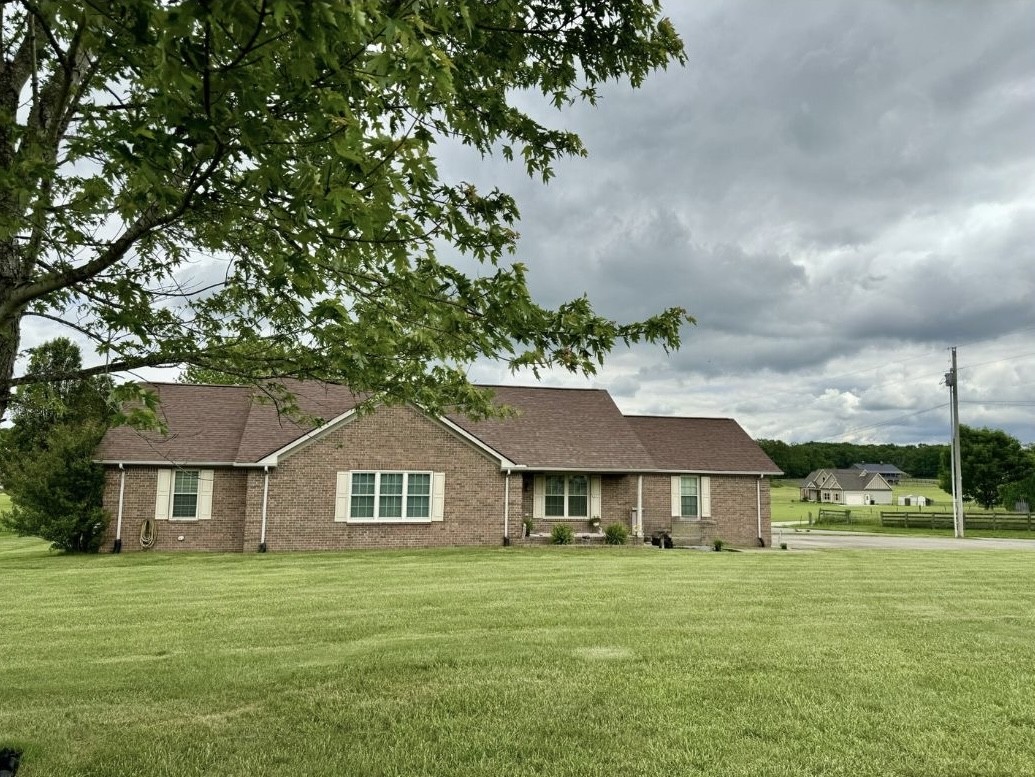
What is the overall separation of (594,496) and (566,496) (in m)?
1.02

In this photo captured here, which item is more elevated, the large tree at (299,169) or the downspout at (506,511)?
the large tree at (299,169)

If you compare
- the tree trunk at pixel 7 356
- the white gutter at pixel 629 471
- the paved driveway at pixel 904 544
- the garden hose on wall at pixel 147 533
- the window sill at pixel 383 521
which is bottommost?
the paved driveway at pixel 904 544

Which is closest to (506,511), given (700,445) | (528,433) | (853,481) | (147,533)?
(528,433)

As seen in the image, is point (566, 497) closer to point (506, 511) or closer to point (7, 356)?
point (506, 511)

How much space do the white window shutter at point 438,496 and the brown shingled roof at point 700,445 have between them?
815cm

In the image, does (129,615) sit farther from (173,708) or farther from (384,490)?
(384,490)

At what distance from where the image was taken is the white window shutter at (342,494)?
2061 cm

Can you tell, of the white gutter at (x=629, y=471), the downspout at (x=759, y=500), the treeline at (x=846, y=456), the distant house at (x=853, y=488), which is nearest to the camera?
the white gutter at (x=629, y=471)

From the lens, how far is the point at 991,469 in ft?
175

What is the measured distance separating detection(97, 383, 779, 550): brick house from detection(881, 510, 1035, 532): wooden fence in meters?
25.5

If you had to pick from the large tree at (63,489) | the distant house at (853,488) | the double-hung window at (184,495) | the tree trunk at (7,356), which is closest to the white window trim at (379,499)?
the double-hung window at (184,495)

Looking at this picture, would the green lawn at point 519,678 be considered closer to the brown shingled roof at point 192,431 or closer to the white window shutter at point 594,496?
the brown shingled roof at point 192,431

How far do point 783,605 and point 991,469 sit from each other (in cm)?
5407

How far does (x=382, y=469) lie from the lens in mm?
21109
